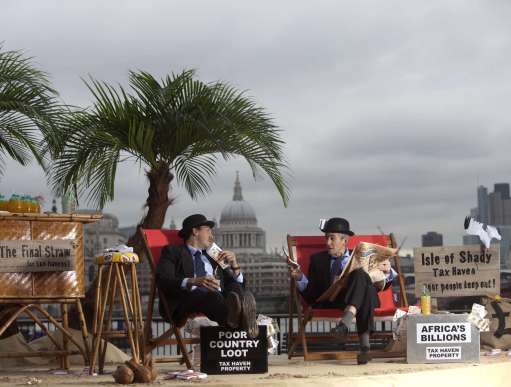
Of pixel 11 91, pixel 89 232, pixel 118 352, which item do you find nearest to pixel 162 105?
pixel 11 91

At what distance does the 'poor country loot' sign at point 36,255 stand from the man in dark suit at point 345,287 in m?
2.09

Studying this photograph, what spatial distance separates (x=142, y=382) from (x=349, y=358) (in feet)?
8.13

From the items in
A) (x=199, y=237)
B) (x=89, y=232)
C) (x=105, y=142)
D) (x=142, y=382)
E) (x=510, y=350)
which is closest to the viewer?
(x=142, y=382)

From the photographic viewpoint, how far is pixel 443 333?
30.1ft

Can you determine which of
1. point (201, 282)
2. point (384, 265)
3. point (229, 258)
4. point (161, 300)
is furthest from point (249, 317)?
point (384, 265)

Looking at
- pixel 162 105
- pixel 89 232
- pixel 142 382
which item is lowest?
pixel 142 382

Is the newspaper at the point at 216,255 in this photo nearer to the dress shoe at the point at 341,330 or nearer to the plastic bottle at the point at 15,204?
the dress shoe at the point at 341,330

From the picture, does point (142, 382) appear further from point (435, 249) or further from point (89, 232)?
point (89, 232)

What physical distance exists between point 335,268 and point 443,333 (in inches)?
48.0

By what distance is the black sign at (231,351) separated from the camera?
8211 mm

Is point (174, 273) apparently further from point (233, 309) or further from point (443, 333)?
point (443, 333)

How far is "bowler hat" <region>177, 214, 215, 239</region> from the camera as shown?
8.93 metres

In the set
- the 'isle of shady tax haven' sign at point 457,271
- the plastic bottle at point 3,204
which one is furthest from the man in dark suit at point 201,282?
the 'isle of shady tax haven' sign at point 457,271

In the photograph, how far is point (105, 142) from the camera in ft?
37.4
